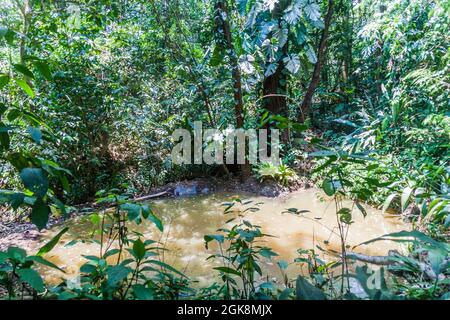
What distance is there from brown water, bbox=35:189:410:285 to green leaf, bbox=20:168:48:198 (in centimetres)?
165

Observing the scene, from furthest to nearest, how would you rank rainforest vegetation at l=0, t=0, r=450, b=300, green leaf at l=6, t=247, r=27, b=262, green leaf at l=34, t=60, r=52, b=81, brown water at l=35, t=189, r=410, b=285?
rainforest vegetation at l=0, t=0, r=450, b=300
brown water at l=35, t=189, r=410, b=285
green leaf at l=34, t=60, r=52, b=81
green leaf at l=6, t=247, r=27, b=262

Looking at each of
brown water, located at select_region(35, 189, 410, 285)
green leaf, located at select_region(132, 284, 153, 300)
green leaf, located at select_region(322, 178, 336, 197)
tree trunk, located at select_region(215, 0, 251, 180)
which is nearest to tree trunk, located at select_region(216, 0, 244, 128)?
tree trunk, located at select_region(215, 0, 251, 180)

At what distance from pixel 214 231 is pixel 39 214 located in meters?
2.68

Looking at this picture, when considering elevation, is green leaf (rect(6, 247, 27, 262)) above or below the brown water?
above

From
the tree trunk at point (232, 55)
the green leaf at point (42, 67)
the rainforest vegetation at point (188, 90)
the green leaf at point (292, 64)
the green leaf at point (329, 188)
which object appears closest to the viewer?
the green leaf at point (42, 67)

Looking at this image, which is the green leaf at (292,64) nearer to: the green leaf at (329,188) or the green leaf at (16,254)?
the green leaf at (329,188)

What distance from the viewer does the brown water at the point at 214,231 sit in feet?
8.62

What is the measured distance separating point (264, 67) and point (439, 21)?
243 cm

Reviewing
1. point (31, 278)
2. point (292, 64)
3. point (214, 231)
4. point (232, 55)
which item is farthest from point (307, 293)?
point (292, 64)

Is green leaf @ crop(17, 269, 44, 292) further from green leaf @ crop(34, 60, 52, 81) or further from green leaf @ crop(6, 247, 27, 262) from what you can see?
green leaf @ crop(34, 60, 52, 81)

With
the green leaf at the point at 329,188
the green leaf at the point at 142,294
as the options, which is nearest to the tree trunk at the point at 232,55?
the green leaf at the point at 329,188

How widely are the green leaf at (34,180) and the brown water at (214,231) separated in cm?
165

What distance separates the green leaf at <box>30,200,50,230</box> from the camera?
2.47 feet
